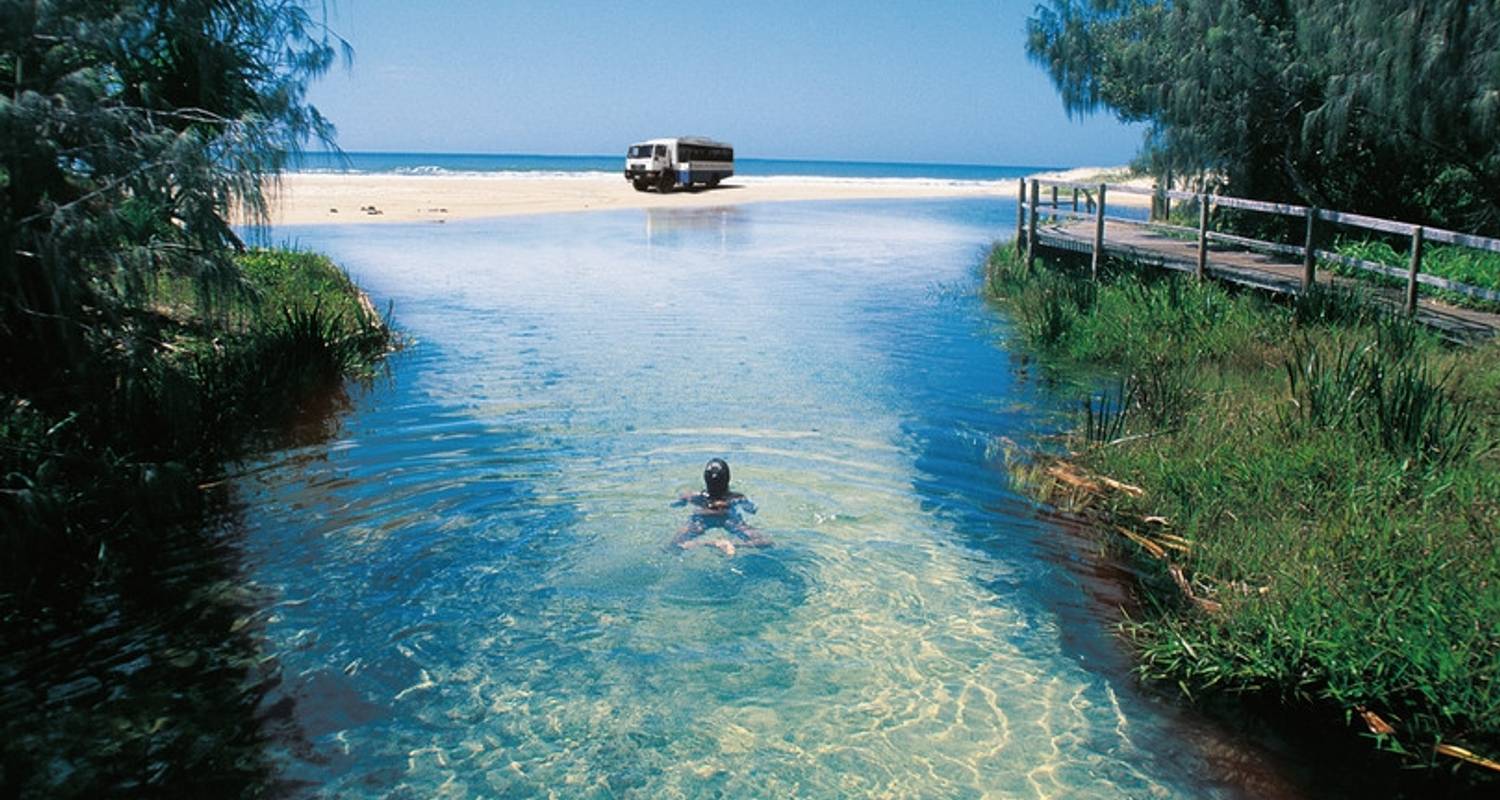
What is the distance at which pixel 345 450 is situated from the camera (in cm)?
977

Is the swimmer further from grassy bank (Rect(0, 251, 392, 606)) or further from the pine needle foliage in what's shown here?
the pine needle foliage

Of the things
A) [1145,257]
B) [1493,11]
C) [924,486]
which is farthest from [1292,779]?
[1145,257]

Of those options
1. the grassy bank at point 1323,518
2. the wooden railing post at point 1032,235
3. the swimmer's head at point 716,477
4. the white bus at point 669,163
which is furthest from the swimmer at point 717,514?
the white bus at point 669,163

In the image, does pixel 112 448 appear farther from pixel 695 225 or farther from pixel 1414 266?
pixel 695 225

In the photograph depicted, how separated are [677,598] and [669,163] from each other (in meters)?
49.8

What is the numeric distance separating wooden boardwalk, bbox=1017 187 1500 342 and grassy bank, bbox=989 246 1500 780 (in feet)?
2.74

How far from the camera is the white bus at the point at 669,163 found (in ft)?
180

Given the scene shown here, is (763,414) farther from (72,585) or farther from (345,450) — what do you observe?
(72,585)

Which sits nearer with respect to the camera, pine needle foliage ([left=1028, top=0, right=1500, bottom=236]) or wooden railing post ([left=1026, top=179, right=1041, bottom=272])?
pine needle foliage ([left=1028, top=0, right=1500, bottom=236])

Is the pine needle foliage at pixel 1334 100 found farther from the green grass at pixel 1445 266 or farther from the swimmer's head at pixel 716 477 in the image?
the swimmer's head at pixel 716 477

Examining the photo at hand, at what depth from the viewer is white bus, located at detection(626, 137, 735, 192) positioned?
180 ft

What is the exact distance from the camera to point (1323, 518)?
6340 millimetres

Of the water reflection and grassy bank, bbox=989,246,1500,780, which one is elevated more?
the water reflection

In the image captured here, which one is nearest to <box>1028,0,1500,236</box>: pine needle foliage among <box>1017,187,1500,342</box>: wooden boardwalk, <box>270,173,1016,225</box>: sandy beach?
<box>1017,187,1500,342</box>: wooden boardwalk
